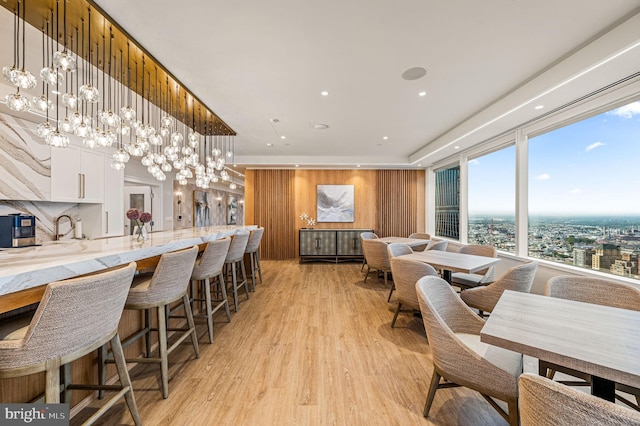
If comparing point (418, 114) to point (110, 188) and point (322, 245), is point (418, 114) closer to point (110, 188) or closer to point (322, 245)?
point (322, 245)

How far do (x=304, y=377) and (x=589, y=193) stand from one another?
3.81 m

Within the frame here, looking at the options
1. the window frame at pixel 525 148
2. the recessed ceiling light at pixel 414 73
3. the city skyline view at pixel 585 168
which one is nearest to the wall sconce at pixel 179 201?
the recessed ceiling light at pixel 414 73

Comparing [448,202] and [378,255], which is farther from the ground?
[448,202]

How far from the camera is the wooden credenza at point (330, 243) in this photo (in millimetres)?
6871

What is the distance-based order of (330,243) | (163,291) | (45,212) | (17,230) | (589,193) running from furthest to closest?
(330,243) → (45,212) → (17,230) → (589,193) → (163,291)

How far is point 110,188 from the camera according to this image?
4957 mm

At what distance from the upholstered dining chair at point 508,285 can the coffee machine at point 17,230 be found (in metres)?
5.59

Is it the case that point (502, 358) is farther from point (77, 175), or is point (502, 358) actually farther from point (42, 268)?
point (77, 175)

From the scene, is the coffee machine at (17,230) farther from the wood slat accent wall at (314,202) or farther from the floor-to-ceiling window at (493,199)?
the floor-to-ceiling window at (493,199)

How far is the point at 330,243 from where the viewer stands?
22.6 ft

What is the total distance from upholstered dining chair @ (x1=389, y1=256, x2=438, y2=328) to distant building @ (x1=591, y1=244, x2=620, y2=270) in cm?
208

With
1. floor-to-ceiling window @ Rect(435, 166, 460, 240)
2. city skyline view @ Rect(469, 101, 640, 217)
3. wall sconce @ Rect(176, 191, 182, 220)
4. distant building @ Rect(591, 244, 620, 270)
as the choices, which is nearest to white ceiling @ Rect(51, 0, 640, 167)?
city skyline view @ Rect(469, 101, 640, 217)

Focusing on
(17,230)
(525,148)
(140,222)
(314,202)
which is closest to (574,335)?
(140,222)

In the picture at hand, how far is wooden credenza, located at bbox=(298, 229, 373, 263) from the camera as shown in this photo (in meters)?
6.87
